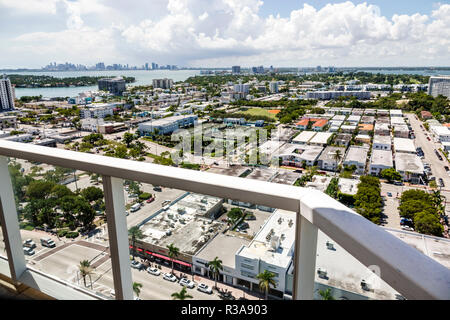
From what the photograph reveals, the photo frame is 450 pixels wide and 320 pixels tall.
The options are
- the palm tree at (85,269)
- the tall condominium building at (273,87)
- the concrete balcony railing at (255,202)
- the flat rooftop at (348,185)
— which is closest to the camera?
the concrete balcony railing at (255,202)

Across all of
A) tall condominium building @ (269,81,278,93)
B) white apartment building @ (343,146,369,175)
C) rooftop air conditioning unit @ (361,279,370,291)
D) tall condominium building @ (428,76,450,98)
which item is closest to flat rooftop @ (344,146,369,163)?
white apartment building @ (343,146,369,175)

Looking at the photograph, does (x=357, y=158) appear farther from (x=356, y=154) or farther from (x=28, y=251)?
(x=28, y=251)

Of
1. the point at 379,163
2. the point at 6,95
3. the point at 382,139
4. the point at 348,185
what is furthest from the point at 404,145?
the point at 6,95

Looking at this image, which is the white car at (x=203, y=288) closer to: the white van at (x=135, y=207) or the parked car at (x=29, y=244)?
the white van at (x=135, y=207)

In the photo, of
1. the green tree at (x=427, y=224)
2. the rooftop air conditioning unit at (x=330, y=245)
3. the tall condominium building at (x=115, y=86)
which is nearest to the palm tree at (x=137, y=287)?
the rooftop air conditioning unit at (x=330, y=245)

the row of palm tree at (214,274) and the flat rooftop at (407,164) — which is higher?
the row of palm tree at (214,274)

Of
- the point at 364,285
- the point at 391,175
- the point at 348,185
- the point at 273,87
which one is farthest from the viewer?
the point at 273,87
